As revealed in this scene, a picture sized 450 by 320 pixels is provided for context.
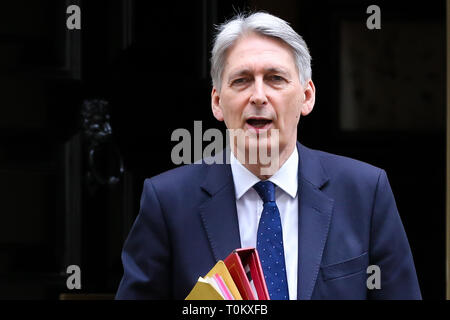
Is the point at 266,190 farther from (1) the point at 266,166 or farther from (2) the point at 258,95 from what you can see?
(2) the point at 258,95

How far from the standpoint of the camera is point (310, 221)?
7.01ft

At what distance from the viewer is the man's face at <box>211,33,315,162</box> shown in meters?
2.03

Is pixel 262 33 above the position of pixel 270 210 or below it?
above

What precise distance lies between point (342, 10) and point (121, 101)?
1.10 meters

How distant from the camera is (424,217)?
386cm

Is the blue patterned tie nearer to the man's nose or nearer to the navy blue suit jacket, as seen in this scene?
the navy blue suit jacket

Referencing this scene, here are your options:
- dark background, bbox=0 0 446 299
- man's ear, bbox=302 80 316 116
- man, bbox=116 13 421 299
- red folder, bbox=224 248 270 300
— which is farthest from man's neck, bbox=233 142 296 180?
dark background, bbox=0 0 446 299

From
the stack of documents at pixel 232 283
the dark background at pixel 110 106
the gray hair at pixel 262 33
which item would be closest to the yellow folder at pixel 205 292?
the stack of documents at pixel 232 283

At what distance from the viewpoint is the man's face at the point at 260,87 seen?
80.0 inches

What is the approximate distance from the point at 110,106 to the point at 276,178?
1.72 m

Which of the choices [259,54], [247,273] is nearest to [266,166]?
[259,54]

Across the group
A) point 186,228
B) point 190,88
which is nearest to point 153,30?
point 190,88

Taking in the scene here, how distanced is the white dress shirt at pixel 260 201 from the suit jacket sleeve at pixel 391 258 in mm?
213

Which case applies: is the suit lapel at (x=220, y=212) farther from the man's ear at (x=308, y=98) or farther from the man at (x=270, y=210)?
the man's ear at (x=308, y=98)
